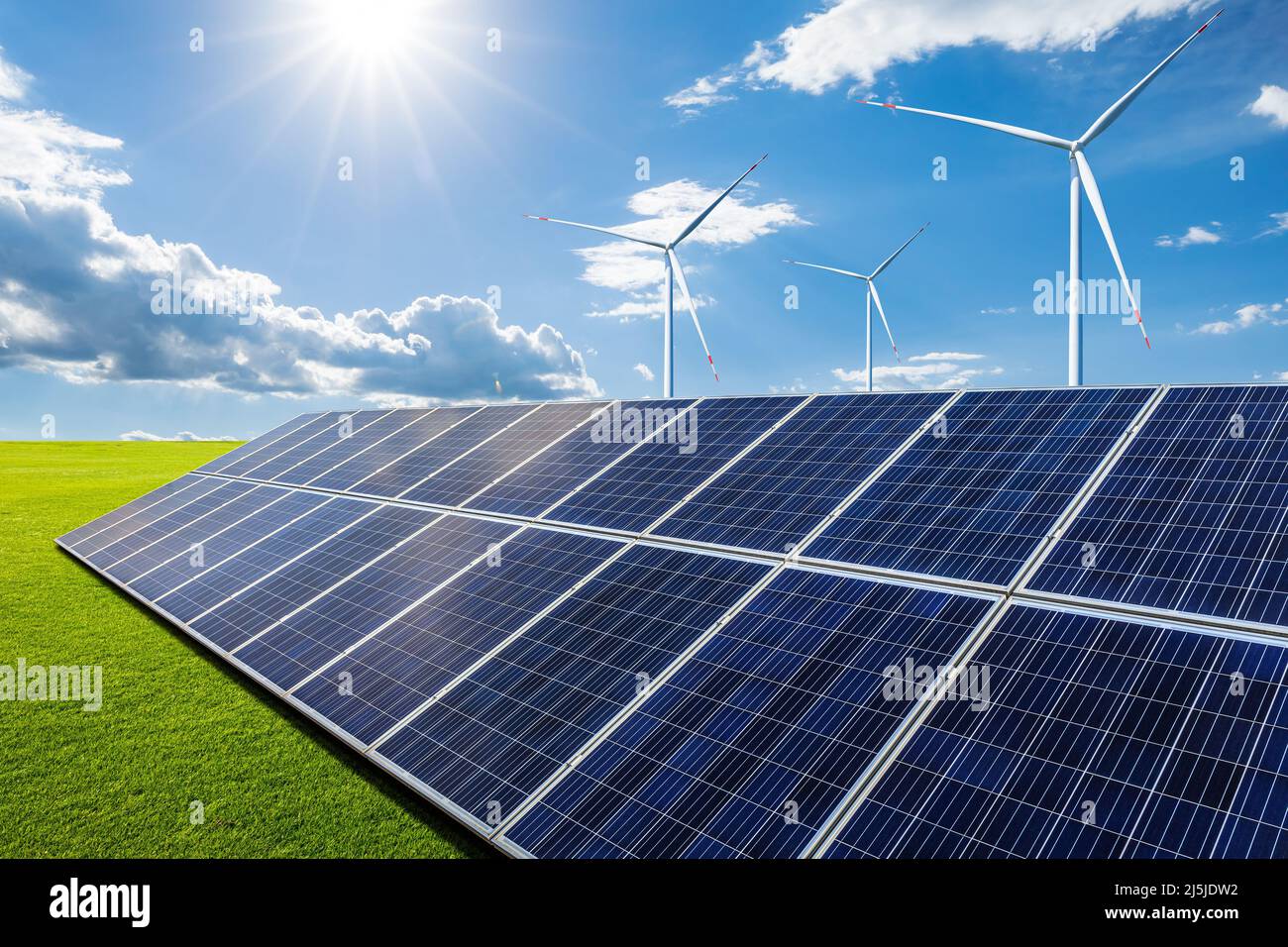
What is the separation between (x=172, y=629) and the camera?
18000mm

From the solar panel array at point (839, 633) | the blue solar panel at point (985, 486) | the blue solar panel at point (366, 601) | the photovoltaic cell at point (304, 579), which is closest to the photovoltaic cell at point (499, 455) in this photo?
the photovoltaic cell at point (304, 579)

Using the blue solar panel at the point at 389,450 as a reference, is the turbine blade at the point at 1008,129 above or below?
above

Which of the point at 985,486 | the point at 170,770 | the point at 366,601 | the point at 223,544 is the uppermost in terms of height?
the point at 985,486

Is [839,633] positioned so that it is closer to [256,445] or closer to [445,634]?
[445,634]

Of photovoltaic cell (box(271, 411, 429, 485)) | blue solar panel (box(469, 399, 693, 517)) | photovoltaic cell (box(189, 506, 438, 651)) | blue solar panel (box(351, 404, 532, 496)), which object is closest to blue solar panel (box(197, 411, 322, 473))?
photovoltaic cell (box(271, 411, 429, 485))

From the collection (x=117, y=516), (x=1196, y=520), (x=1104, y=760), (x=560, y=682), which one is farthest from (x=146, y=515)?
(x=1196, y=520)

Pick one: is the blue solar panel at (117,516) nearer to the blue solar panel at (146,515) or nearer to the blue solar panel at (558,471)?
the blue solar panel at (146,515)

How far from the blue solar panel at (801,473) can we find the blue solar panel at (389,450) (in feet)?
43.8

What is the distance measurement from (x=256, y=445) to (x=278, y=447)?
219 cm

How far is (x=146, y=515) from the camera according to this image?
27344 mm

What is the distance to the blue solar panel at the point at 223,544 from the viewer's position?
20094 mm
